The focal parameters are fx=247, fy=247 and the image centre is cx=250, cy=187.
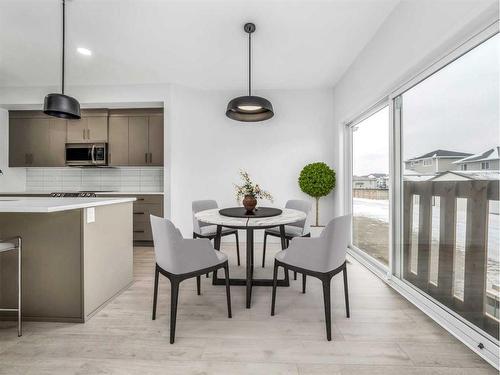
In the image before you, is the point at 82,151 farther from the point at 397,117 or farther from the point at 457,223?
the point at 457,223

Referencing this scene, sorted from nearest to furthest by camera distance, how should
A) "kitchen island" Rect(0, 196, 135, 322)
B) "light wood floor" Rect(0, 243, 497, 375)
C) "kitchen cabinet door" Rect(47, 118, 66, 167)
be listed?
"light wood floor" Rect(0, 243, 497, 375) < "kitchen island" Rect(0, 196, 135, 322) < "kitchen cabinet door" Rect(47, 118, 66, 167)

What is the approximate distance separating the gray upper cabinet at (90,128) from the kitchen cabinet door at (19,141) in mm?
875

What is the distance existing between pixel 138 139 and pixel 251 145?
1991mm

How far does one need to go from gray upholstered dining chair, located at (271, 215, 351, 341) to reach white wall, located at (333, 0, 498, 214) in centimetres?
142

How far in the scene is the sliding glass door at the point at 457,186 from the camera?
60.5 inches

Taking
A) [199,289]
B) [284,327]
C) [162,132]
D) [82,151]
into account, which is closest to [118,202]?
[199,289]

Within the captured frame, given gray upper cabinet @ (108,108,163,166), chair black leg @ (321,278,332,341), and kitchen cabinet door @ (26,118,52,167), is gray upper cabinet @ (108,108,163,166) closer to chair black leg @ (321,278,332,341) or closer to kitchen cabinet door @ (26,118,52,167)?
kitchen cabinet door @ (26,118,52,167)

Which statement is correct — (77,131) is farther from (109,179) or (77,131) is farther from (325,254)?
(325,254)

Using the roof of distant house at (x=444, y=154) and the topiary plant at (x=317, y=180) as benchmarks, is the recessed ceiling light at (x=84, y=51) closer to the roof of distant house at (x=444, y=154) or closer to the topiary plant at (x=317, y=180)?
the topiary plant at (x=317, y=180)

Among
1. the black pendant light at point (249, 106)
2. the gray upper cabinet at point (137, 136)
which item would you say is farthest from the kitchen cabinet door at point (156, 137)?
the black pendant light at point (249, 106)

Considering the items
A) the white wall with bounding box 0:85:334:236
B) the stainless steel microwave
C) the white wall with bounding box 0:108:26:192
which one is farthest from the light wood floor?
the white wall with bounding box 0:108:26:192

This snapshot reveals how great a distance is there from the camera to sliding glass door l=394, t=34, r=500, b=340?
1537 millimetres

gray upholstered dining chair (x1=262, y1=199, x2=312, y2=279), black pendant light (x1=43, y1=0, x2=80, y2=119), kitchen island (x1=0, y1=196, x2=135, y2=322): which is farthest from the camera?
gray upholstered dining chair (x1=262, y1=199, x2=312, y2=279)

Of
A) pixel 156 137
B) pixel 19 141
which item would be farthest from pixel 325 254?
pixel 19 141
